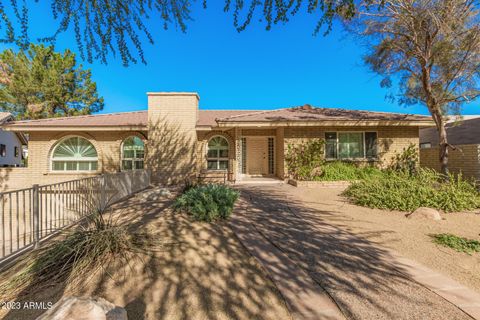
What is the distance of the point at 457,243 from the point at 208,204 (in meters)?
4.66

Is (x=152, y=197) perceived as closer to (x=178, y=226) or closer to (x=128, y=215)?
(x=128, y=215)

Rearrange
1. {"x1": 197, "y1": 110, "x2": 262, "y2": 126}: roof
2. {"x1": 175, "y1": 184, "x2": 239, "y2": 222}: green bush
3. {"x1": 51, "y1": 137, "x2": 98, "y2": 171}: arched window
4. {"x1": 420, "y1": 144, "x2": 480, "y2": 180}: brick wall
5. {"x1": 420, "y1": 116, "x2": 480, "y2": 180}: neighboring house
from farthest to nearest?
{"x1": 197, "y1": 110, "x2": 262, "y2": 126}: roof → {"x1": 51, "y1": 137, "x2": 98, "y2": 171}: arched window → {"x1": 420, "y1": 116, "x2": 480, "y2": 180}: neighboring house → {"x1": 420, "y1": 144, "x2": 480, "y2": 180}: brick wall → {"x1": 175, "y1": 184, "x2": 239, "y2": 222}: green bush

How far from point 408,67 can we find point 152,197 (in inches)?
505

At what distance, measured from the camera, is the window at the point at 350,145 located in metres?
11.5

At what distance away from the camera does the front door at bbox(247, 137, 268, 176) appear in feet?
43.9

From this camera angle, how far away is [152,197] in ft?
24.5

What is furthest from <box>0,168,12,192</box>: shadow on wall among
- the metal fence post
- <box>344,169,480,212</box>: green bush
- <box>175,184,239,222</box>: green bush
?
<box>344,169,480,212</box>: green bush

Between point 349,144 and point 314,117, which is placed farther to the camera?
point 349,144

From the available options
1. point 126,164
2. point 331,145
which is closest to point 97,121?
point 126,164

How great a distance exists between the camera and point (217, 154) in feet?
41.4

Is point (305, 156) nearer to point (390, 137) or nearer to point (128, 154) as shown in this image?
point (390, 137)

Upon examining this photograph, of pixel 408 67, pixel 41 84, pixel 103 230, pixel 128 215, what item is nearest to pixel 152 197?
pixel 128 215

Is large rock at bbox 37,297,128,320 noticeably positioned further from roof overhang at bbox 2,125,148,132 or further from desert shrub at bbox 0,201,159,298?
roof overhang at bbox 2,125,148,132

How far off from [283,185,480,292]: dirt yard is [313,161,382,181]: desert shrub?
3118 mm
